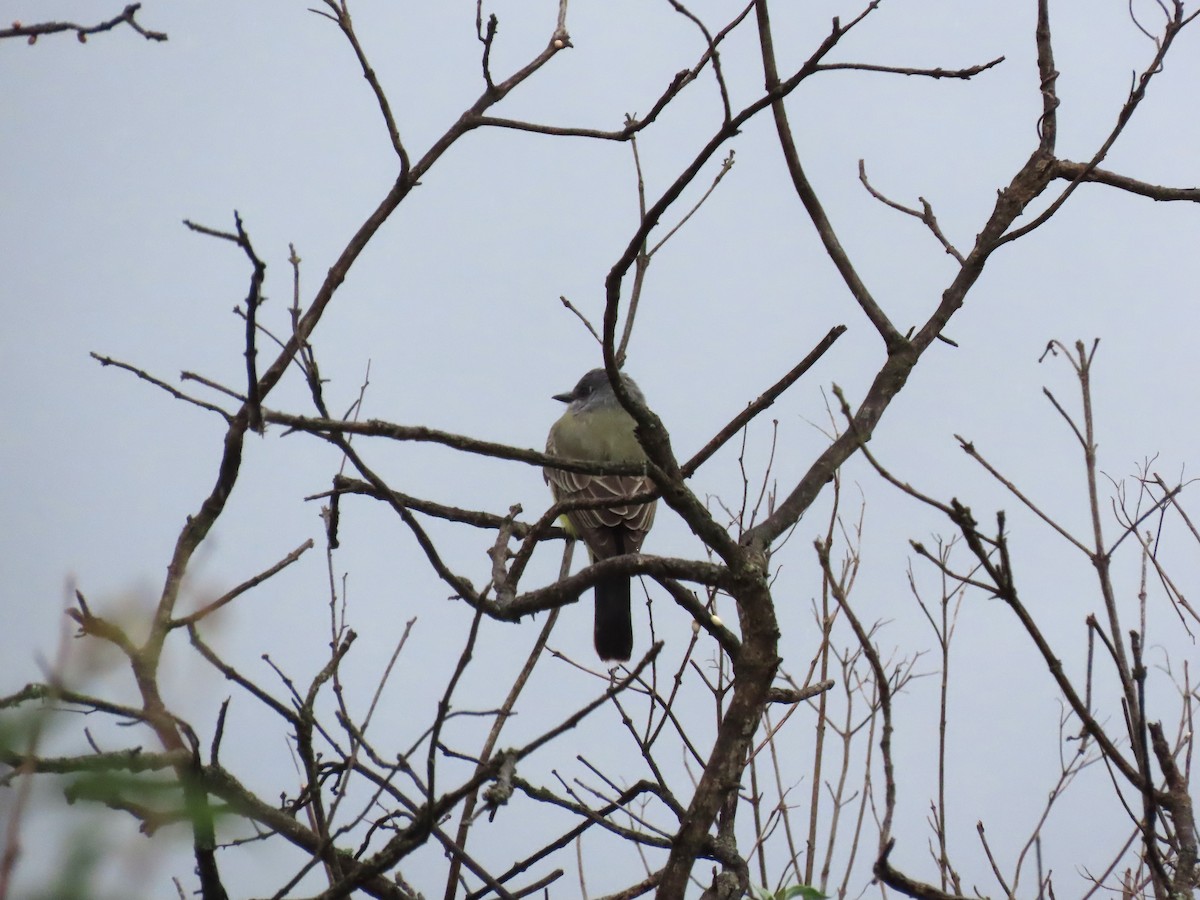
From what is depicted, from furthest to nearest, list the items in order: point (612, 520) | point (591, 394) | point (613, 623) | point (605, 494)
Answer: point (591, 394) < point (605, 494) < point (612, 520) < point (613, 623)

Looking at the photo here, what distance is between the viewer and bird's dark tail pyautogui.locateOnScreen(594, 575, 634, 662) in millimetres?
5391

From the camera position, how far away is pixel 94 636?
1.71 meters

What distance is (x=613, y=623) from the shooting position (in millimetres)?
5383

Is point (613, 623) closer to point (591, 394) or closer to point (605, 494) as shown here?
point (605, 494)

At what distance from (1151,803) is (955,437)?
0.81 m

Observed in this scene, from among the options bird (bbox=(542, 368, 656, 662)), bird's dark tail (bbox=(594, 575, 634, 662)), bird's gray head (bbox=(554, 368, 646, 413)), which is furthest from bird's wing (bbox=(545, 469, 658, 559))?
bird's gray head (bbox=(554, 368, 646, 413))

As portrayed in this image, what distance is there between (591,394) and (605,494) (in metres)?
1.24

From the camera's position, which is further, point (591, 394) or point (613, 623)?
point (591, 394)

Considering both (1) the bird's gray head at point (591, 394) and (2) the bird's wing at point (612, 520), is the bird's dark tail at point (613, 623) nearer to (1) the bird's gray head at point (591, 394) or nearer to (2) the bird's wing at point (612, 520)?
(2) the bird's wing at point (612, 520)

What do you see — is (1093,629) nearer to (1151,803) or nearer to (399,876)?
(1151,803)

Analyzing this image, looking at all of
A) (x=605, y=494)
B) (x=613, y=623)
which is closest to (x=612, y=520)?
(x=605, y=494)

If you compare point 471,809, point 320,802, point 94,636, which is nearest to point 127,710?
point 94,636

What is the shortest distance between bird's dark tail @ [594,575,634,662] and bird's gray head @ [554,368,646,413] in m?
1.56

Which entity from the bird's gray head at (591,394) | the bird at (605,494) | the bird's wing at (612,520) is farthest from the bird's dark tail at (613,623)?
the bird's gray head at (591,394)
